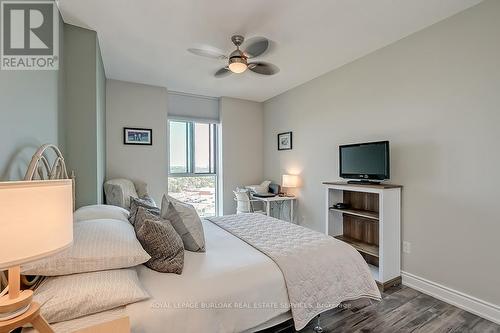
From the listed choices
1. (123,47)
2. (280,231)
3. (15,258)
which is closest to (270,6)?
(123,47)

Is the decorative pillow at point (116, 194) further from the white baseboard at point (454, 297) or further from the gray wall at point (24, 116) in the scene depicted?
the white baseboard at point (454, 297)

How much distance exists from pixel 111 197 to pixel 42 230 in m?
2.92

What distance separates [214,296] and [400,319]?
68.1 inches

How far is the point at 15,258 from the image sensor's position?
0.66 metres

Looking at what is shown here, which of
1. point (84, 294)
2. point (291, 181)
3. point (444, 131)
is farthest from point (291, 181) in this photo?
point (84, 294)

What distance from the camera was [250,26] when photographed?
2.43 m

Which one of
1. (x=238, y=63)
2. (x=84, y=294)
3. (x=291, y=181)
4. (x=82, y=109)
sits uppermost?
(x=238, y=63)

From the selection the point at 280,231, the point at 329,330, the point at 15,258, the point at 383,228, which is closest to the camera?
the point at 15,258

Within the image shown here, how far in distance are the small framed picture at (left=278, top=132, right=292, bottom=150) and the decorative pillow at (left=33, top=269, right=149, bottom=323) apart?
3691mm

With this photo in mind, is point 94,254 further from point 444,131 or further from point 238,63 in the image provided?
point 444,131

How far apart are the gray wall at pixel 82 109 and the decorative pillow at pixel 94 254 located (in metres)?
1.14

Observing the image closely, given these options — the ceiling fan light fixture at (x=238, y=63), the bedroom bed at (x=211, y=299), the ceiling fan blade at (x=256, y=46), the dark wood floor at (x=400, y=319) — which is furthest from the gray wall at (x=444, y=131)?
the bedroom bed at (x=211, y=299)

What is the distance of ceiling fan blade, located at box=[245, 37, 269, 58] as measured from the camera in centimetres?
225

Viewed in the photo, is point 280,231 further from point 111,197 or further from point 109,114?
point 109,114
